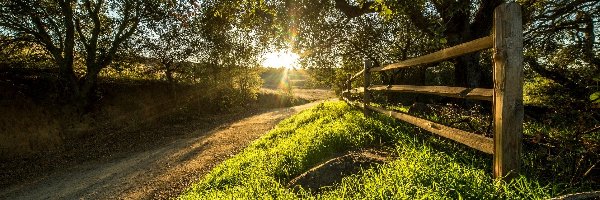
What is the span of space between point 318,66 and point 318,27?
6302 mm

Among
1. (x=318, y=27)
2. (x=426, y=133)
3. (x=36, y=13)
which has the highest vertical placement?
(x=36, y=13)

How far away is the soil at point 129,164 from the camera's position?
853 cm

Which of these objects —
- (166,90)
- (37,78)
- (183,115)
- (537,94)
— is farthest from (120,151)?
(537,94)

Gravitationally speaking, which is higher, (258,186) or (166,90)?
(166,90)

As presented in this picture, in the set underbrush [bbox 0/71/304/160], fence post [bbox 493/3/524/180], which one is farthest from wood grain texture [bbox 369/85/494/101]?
underbrush [bbox 0/71/304/160]

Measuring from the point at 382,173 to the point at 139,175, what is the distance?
7308mm

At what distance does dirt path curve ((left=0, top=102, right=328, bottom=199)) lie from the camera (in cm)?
820

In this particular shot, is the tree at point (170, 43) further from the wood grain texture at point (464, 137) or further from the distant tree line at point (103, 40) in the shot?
the wood grain texture at point (464, 137)

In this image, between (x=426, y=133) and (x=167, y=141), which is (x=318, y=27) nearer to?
(x=167, y=141)

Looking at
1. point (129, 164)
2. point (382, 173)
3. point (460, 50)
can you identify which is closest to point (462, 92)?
point (460, 50)

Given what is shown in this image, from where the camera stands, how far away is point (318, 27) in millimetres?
14516

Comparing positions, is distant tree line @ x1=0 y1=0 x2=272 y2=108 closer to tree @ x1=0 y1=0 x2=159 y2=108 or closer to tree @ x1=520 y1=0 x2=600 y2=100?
tree @ x1=0 y1=0 x2=159 y2=108

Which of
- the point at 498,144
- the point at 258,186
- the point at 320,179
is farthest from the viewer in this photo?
the point at 258,186

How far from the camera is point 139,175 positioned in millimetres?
9477
